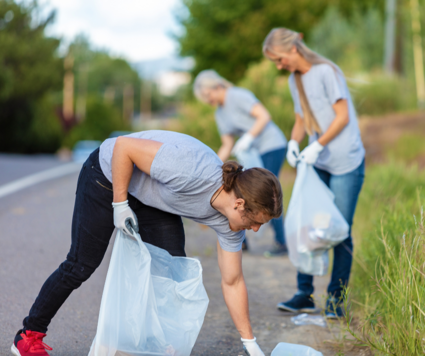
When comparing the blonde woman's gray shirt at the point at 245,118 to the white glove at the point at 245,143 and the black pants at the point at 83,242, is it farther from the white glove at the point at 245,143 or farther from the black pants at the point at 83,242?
the black pants at the point at 83,242

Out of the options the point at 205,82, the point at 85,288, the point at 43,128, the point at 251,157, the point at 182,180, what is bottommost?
the point at 43,128

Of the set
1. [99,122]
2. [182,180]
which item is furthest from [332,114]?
[99,122]

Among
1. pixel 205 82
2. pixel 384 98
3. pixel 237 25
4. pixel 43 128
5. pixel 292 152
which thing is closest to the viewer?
pixel 292 152

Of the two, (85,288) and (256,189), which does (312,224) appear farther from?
(85,288)

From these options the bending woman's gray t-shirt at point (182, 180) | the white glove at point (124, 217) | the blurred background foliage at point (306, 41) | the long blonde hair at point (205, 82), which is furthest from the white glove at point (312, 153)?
the long blonde hair at point (205, 82)

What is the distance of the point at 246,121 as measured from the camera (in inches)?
200

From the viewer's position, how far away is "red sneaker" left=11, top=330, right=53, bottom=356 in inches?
98.7

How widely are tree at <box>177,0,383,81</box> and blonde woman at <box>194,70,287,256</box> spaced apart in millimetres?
21938

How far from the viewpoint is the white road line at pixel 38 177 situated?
7.54m

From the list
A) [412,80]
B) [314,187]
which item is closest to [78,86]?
[412,80]

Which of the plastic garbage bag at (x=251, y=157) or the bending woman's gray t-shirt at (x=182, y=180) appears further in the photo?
the plastic garbage bag at (x=251, y=157)

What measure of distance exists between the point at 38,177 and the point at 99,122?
1203 inches

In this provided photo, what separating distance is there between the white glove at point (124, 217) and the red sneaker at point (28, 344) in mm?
654

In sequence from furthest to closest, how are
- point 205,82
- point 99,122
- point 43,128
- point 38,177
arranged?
1. point 99,122
2. point 43,128
3. point 38,177
4. point 205,82
